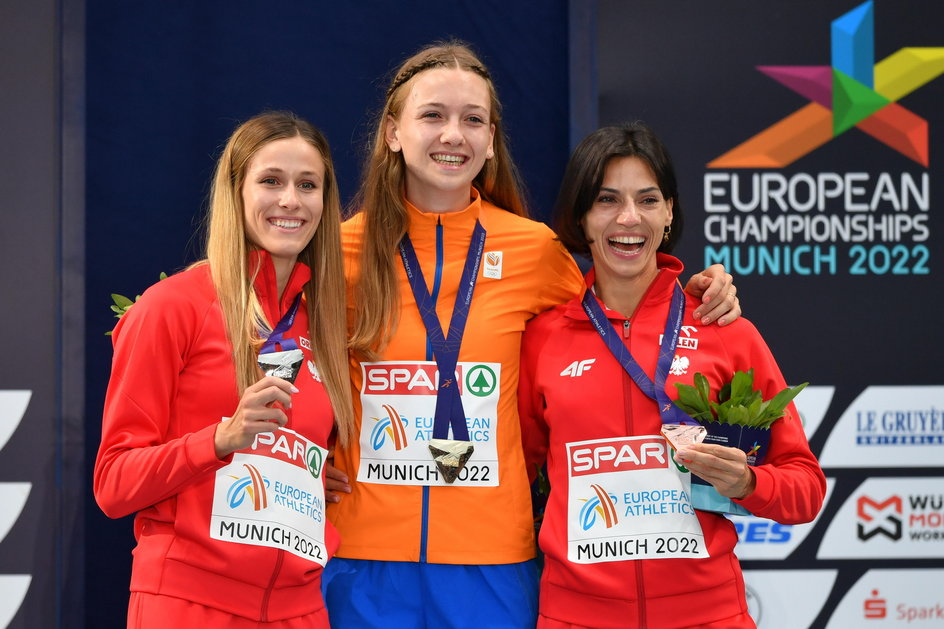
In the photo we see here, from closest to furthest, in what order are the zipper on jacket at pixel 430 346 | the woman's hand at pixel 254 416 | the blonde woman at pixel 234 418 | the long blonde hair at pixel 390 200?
the woman's hand at pixel 254 416
the blonde woman at pixel 234 418
the zipper on jacket at pixel 430 346
the long blonde hair at pixel 390 200

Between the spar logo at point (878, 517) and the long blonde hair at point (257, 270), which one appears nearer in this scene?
the long blonde hair at point (257, 270)

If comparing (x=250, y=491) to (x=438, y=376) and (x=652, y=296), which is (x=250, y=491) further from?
(x=652, y=296)

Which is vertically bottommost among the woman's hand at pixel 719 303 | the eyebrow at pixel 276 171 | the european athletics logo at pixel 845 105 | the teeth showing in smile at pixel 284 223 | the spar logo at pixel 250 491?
the spar logo at pixel 250 491

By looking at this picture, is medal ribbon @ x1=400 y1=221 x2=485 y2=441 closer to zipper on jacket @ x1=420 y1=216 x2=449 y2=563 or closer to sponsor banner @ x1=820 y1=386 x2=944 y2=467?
zipper on jacket @ x1=420 y1=216 x2=449 y2=563

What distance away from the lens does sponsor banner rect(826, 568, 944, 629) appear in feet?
11.7

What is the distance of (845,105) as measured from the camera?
361 centimetres

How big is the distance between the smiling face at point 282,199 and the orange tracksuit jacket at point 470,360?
32 centimetres

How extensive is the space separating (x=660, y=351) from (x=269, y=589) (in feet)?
3.65

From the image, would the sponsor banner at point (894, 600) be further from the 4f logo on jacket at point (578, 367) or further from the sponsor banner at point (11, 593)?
the sponsor banner at point (11, 593)

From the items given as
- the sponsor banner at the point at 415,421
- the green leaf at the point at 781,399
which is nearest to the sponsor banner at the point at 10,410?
the sponsor banner at the point at 415,421

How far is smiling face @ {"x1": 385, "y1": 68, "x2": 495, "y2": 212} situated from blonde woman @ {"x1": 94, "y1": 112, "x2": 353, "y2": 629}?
32cm

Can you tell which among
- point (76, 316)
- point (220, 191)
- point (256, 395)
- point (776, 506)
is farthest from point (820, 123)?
point (76, 316)

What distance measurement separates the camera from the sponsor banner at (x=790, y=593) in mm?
3568

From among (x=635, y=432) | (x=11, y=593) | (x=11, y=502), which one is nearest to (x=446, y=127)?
(x=635, y=432)
